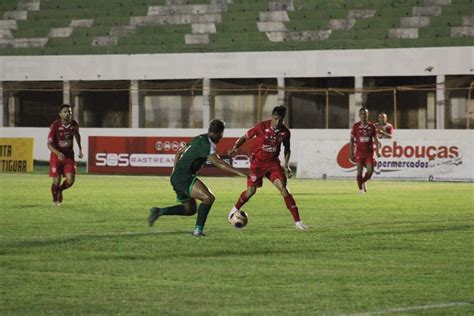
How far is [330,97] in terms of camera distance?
1742 inches

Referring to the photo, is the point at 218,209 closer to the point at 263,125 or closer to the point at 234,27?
the point at 263,125

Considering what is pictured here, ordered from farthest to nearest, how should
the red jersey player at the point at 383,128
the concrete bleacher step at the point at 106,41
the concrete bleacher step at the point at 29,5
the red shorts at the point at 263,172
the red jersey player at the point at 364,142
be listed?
the concrete bleacher step at the point at 29,5
the concrete bleacher step at the point at 106,41
the red jersey player at the point at 383,128
the red jersey player at the point at 364,142
the red shorts at the point at 263,172

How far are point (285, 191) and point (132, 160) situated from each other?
75.0 ft

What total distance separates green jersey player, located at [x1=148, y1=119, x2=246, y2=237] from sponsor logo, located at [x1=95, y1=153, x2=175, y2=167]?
23.5 metres

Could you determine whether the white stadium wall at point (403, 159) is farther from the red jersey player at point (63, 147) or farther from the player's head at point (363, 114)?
the red jersey player at point (63, 147)

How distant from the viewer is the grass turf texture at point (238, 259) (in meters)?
10.0

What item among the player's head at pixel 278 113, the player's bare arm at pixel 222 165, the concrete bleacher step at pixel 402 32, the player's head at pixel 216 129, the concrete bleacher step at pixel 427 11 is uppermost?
the concrete bleacher step at pixel 427 11

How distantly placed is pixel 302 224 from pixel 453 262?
476 cm

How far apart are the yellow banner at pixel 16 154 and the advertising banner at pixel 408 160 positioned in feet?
35.4

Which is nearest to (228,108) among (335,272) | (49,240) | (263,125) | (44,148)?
(44,148)

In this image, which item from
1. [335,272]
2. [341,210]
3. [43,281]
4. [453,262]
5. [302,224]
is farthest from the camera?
[341,210]

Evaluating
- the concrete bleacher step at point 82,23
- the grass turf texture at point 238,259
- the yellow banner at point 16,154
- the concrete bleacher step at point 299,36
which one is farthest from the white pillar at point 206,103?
the grass turf texture at point 238,259

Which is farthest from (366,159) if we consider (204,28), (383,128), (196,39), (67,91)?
(67,91)

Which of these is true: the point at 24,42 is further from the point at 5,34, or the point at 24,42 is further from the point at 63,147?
the point at 63,147
